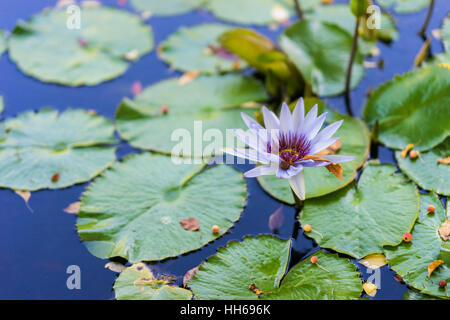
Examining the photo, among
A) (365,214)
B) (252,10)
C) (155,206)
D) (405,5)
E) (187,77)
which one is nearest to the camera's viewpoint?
(365,214)

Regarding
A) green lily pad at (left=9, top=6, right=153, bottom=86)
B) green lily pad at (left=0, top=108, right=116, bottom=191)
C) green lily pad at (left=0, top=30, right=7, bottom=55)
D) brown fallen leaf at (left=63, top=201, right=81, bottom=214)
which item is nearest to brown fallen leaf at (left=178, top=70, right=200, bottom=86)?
green lily pad at (left=9, top=6, right=153, bottom=86)

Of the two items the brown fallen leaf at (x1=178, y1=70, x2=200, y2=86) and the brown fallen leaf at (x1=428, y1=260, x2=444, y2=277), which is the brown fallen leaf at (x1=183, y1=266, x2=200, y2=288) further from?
the brown fallen leaf at (x1=178, y1=70, x2=200, y2=86)

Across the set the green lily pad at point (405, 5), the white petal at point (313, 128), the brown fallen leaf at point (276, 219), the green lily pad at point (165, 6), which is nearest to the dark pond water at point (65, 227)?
the brown fallen leaf at point (276, 219)

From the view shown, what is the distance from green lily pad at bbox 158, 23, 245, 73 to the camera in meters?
3.44

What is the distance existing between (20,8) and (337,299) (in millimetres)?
3630

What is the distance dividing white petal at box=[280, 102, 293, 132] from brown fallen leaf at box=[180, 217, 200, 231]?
0.67 m

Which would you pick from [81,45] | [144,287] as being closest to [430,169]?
[144,287]

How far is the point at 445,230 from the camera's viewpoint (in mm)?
2172

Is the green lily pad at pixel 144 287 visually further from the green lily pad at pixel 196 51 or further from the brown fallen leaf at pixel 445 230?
the green lily pad at pixel 196 51

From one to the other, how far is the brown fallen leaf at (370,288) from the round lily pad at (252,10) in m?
2.54

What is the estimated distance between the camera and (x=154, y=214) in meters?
2.36

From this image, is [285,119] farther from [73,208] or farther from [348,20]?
[348,20]

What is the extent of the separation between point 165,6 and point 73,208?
91.9 inches
